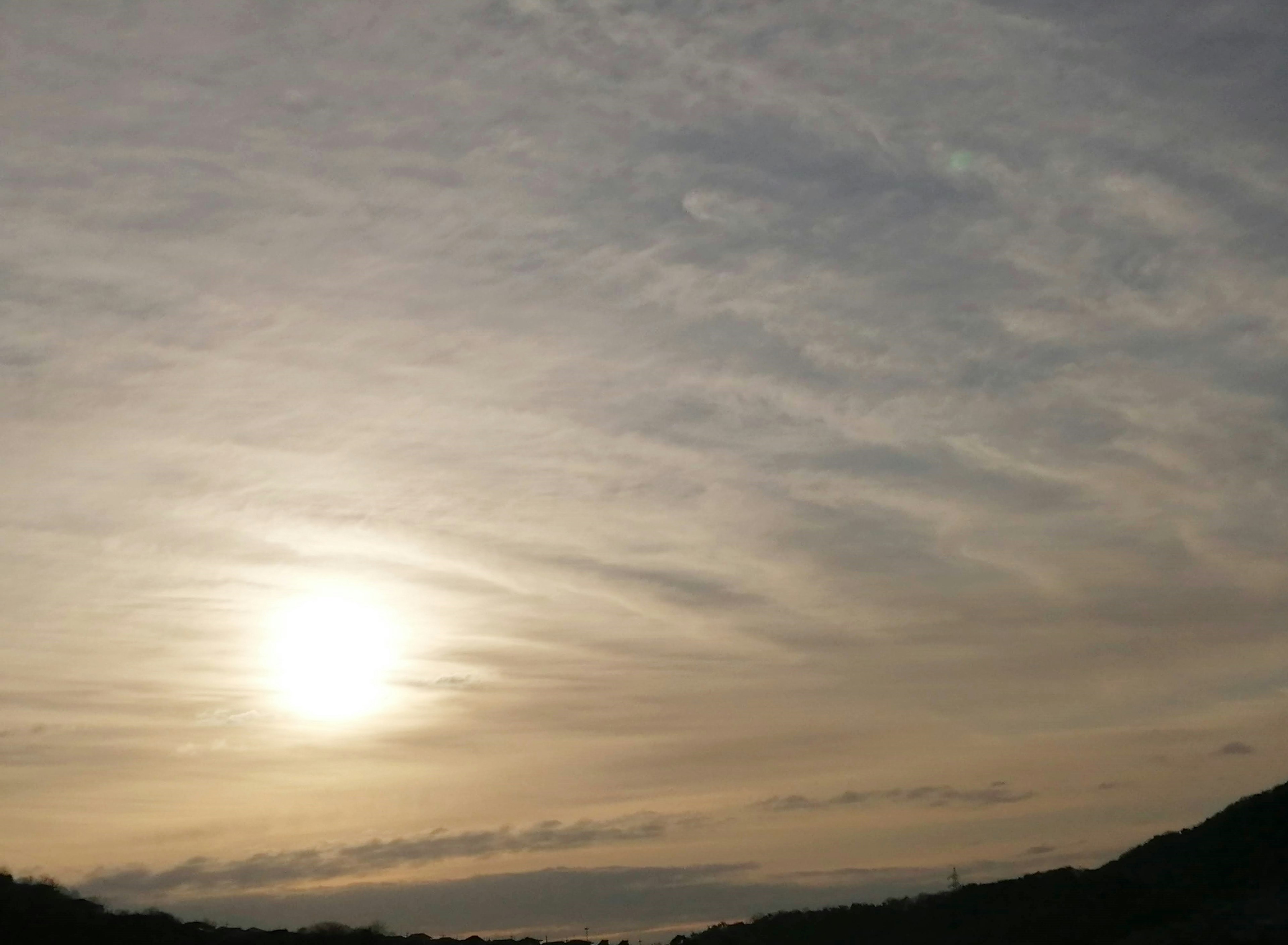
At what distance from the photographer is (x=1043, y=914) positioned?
5959cm

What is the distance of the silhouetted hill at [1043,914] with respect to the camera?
2174 inches

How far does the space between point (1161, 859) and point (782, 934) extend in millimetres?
20328

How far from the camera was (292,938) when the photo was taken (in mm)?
60312

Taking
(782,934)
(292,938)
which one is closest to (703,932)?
(782,934)

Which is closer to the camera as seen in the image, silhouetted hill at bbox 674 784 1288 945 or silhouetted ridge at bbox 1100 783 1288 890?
silhouetted hill at bbox 674 784 1288 945

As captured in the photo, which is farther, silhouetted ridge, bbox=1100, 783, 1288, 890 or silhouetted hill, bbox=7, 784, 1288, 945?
silhouetted ridge, bbox=1100, 783, 1288, 890

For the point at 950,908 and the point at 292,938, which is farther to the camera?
the point at 950,908

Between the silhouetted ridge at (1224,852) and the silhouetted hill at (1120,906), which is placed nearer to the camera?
the silhouetted hill at (1120,906)

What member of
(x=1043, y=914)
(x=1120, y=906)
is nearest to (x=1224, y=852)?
(x=1120, y=906)

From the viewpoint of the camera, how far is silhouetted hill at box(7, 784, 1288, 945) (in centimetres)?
5522

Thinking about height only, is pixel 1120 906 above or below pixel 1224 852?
below

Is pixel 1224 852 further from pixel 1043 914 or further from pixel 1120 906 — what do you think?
pixel 1043 914

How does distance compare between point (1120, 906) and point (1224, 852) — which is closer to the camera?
point (1120, 906)

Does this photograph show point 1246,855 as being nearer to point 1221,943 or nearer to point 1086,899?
point 1086,899
